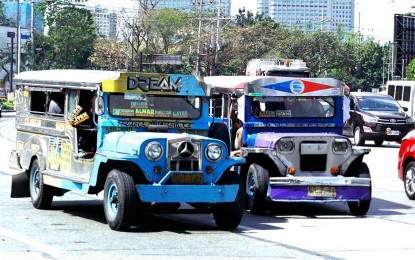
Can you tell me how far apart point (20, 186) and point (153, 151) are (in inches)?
162

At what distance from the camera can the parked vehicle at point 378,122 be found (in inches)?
1468

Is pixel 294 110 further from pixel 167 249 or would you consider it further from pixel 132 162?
pixel 167 249

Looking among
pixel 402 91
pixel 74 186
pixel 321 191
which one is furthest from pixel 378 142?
pixel 74 186

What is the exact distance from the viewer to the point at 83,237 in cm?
1328

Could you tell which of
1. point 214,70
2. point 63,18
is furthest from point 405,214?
point 63,18

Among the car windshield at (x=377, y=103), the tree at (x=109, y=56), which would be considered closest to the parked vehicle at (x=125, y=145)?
the car windshield at (x=377, y=103)

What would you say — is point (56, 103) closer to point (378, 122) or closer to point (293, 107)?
point (293, 107)

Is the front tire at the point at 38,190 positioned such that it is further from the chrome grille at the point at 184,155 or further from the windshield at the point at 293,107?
the windshield at the point at 293,107

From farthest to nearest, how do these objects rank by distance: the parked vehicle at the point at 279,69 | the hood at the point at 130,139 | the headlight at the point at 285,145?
the parked vehicle at the point at 279,69 → the headlight at the point at 285,145 → the hood at the point at 130,139

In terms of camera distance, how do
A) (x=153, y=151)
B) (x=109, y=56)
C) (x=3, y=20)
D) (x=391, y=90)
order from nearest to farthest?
(x=153, y=151) < (x=391, y=90) < (x=109, y=56) < (x=3, y=20)

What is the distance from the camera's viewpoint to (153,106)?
15.4 meters

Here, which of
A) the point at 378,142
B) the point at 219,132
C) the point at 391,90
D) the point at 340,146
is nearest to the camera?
the point at 219,132

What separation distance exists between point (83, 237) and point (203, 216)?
131 inches

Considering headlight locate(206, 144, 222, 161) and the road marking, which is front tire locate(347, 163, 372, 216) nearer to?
headlight locate(206, 144, 222, 161)
